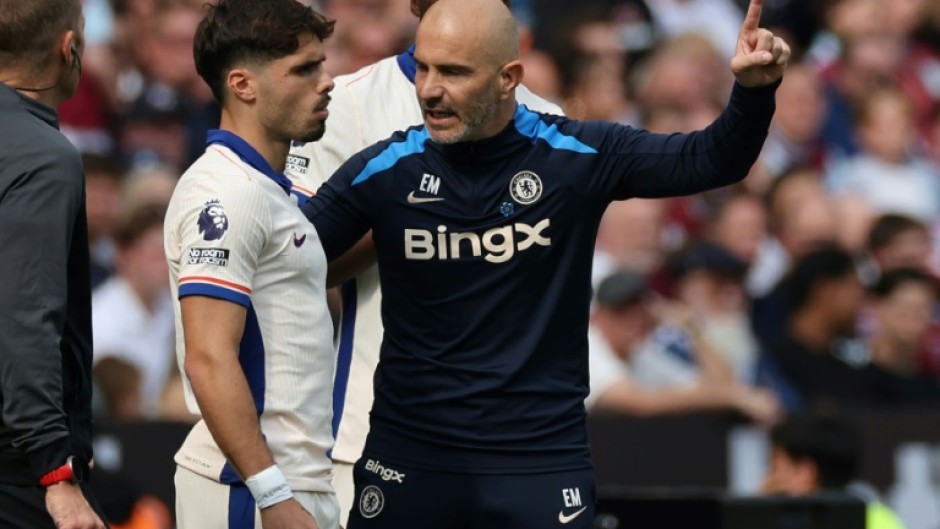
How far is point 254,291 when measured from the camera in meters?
4.83

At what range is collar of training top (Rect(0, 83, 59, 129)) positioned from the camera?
4668 millimetres

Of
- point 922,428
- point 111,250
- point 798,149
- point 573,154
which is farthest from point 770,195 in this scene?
point 573,154

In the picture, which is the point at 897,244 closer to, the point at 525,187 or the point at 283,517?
the point at 525,187

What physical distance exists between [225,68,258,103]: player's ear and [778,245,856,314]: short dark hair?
19.5 feet

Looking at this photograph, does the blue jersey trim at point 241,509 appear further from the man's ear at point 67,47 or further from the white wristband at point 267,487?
the man's ear at point 67,47

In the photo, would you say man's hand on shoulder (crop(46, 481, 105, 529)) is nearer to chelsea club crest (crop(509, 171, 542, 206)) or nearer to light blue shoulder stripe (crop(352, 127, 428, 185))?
light blue shoulder stripe (crop(352, 127, 428, 185))

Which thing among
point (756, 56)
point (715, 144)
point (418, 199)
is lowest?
point (418, 199)

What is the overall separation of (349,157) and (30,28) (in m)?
1.31

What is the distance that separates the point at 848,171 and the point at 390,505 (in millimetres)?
8441

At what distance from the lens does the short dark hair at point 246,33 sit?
16.2ft

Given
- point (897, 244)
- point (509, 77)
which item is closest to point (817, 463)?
point (509, 77)

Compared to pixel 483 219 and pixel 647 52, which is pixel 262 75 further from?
pixel 647 52

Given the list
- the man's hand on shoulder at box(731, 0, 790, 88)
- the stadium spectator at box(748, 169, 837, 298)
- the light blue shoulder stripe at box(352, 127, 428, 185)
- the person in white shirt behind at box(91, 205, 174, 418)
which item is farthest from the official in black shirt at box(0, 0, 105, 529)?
the stadium spectator at box(748, 169, 837, 298)

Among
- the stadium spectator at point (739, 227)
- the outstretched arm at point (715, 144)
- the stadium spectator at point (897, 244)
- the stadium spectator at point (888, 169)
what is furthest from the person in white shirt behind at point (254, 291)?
the stadium spectator at point (888, 169)
